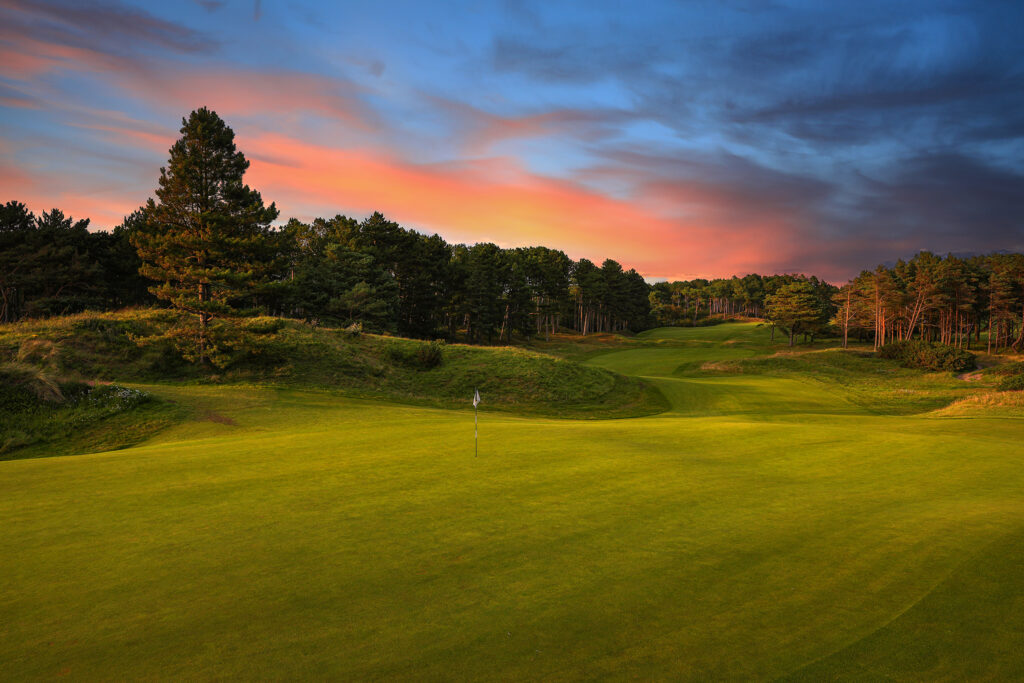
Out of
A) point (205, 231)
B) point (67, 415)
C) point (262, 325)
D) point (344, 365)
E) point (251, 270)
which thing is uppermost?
point (205, 231)

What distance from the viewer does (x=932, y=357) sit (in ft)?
182

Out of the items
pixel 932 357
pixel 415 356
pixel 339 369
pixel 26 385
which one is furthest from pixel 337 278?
pixel 932 357

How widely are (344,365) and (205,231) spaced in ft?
36.3

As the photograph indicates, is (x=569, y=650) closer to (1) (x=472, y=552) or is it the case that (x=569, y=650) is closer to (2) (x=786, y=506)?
(1) (x=472, y=552)

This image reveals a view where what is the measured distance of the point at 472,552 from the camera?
241 inches

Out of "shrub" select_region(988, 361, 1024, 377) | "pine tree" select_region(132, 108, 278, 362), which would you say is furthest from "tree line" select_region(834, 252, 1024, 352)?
"pine tree" select_region(132, 108, 278, 362)

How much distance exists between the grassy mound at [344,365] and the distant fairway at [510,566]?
20154mm

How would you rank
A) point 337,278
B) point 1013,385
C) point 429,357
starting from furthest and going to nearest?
1. point 337,278
2. point 429,357
3. point 1013,385

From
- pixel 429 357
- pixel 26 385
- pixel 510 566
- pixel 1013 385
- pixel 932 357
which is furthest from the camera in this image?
pixel 932 357

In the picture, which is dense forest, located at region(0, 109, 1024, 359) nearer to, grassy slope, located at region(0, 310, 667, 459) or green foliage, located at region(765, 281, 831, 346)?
green foliage, located at region(765, 281, 831, 346)

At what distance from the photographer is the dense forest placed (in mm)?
29953

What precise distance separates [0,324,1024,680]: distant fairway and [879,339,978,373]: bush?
54120 mm

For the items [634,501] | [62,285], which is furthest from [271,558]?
[62,285]

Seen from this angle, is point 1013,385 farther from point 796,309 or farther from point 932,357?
point 796,309
